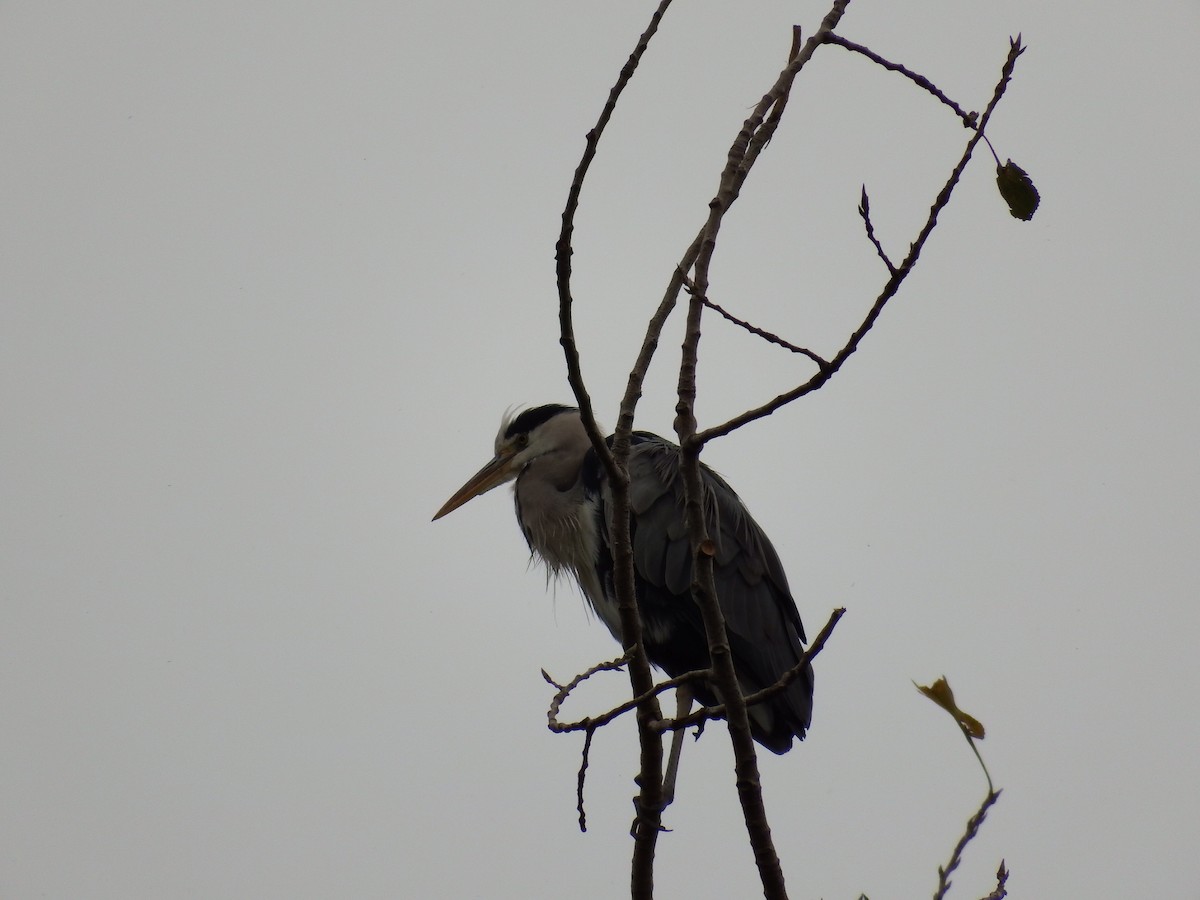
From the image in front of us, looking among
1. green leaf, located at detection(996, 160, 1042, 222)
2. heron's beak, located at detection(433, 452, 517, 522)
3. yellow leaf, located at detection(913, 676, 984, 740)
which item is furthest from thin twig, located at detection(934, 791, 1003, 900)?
heron's beak, located at detection(433, 452, 517, 522)

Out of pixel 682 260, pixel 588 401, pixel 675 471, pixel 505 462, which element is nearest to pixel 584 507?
pixel 675 471

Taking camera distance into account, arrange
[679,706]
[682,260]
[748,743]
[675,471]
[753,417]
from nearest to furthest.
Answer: [753,417] → [748,743] → [682,260] → [679,706] → [675,471]

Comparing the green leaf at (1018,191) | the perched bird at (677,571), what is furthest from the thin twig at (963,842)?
the perched bird at (677,571)

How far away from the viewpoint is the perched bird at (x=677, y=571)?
399cm

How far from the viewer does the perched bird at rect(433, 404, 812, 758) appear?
3992 mm

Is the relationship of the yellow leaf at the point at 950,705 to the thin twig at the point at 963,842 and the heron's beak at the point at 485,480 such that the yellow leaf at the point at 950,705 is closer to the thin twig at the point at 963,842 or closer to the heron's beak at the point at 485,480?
the thin twig at the point at 963,842

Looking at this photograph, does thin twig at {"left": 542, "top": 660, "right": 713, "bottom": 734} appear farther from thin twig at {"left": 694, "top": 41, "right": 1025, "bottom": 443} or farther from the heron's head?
the heron's head

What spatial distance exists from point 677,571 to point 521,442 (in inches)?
47.9

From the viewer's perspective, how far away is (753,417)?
183 centimetres

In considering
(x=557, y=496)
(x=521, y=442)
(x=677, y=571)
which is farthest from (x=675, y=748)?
(x=521, y=442)

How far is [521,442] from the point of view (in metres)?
4.98

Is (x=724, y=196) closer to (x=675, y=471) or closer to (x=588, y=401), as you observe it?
(x=588, y=401)

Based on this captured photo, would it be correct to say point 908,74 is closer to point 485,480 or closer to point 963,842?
point 963,842

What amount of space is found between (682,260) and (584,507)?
2.19 metres
